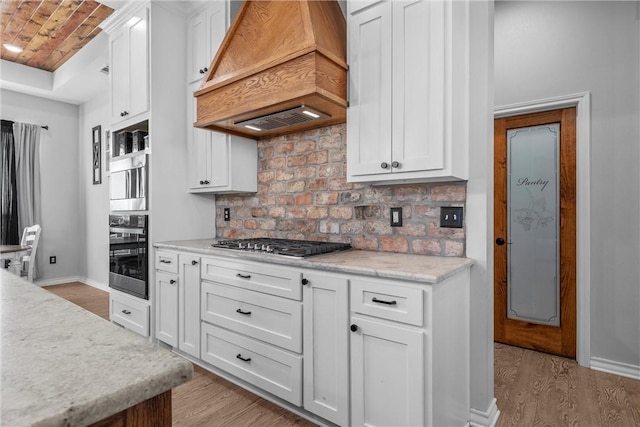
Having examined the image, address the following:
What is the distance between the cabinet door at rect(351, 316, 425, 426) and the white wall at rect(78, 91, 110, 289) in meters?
4.62

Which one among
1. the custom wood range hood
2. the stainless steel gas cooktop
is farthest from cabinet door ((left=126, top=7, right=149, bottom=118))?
the stainless steel gas cooktop

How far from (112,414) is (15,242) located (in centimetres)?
600

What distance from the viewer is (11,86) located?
479 centimetres

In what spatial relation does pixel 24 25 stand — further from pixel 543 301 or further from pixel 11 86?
pixel 543 301

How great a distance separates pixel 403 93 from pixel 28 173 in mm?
5563

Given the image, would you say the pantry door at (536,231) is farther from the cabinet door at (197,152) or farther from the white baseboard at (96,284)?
the white baseboard at (96,284)

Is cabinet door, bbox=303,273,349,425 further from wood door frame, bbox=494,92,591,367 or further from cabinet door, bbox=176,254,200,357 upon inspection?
wood door frame, bbox=494,92,591,367

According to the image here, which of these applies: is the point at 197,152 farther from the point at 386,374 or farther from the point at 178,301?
the point at 386,374

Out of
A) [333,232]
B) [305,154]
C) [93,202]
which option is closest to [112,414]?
[333,232]

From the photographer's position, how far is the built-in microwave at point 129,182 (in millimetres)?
2957

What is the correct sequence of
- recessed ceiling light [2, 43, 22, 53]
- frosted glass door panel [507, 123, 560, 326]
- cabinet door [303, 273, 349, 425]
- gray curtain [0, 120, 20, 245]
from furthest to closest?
1. gray curtain [0, 120, 20, 245]
2. recessed ceiling light [2, 43, 22, 53]
3. frosted glass door panel [507, 123, 560, 326]
4. cabinet door [303, 273, 349, 425]

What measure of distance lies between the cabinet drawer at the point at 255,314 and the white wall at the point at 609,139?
2242 millimetres

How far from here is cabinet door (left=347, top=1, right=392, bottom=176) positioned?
1.97 meters

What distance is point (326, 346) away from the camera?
1.81m
